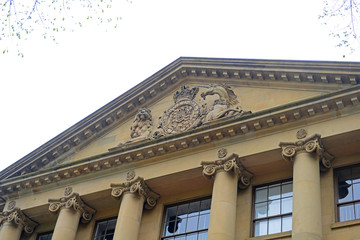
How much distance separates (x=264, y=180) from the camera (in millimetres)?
23875

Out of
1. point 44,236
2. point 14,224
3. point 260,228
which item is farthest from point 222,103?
point 14,224

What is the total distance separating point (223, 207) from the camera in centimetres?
2244

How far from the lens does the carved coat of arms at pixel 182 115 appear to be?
2656 cm

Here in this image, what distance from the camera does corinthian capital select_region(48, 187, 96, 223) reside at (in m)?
26.6

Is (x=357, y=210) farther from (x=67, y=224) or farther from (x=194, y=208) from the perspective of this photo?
(x=67, y=224)

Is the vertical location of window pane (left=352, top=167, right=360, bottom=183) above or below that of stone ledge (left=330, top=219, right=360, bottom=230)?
above

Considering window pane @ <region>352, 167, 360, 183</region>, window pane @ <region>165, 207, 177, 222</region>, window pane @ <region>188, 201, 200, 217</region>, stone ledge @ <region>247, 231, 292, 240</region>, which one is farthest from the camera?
window pane @ <region>165, 207, 177, 222</region>

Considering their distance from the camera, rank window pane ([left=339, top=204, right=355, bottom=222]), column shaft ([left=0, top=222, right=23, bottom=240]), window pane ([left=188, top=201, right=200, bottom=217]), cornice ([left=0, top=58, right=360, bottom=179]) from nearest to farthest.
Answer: window pane ([left=339, top=204, right=355, bottom=222])
window pane ([left=188, top=201, right=200, bottom=217])
cornice ([left=0, top=58, right=360, bottom=179])
column shaft ([left=0, top=222, right=23, bottom=240])

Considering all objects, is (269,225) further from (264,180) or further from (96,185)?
(96,185)

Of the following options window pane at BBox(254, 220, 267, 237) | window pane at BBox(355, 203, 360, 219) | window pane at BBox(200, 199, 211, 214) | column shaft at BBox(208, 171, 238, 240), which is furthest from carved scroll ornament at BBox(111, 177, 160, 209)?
window pane at BBox(355, 203, 360, 219)

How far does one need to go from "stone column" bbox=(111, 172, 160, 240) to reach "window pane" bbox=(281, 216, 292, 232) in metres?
5.77

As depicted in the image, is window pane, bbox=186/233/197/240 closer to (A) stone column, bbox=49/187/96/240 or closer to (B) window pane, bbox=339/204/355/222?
(A) stone column, bbox=49/187/96/240

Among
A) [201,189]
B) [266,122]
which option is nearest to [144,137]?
[201,189]

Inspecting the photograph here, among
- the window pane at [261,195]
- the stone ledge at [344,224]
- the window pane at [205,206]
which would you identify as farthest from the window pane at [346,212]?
the window pane at [205,206]
